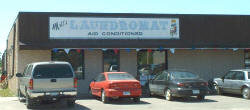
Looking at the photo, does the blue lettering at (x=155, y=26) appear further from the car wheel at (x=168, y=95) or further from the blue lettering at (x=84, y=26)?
the car wheel at (x=168, y=95)

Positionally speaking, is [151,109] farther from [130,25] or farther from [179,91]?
[130,25]

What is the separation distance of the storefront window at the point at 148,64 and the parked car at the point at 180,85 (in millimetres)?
4326

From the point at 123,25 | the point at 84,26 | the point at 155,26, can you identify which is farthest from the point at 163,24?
the point at 84,26

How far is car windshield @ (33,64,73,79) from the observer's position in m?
13.9

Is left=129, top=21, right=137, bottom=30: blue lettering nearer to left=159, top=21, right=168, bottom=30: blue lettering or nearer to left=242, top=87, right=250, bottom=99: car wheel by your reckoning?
left=159, top=21, right=168, bottom=30: blue lettering

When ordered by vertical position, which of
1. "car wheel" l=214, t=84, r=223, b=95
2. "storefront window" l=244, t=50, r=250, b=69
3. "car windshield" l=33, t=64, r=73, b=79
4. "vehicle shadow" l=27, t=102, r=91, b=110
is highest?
"storefront window" l=244, t=50, r=250, b=69

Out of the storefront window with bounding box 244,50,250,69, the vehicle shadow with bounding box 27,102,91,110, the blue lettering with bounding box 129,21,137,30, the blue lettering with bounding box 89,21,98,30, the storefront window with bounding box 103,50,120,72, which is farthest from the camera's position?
the storefront window with bounding box 244,50,250,69

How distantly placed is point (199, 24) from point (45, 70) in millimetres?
11873

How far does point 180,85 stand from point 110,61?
6.72 m

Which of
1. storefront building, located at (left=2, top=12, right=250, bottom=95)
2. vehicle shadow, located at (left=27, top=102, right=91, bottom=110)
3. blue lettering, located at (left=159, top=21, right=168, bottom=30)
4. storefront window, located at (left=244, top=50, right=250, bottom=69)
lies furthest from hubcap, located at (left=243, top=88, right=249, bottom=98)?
vehicle shadow, located at (left=27, top=102, right=91, bottom=110)

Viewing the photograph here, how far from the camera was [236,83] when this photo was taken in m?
18.5

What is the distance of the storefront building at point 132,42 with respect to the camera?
67.8 ft

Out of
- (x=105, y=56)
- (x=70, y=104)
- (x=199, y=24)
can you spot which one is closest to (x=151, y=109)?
(x=70, y=104)

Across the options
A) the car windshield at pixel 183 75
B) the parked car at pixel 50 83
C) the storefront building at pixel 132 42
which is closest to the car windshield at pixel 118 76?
the car windshield at pixel 183 75
